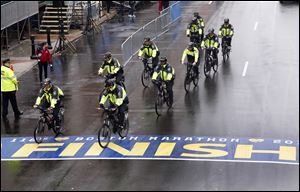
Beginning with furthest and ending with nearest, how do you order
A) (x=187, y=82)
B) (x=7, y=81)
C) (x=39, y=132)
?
(x=187, y=82)
(x=7, y=81)
(x=39, y=132)

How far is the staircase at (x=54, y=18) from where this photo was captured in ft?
117

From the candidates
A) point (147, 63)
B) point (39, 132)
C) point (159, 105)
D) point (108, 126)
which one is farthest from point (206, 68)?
point (39, 132)

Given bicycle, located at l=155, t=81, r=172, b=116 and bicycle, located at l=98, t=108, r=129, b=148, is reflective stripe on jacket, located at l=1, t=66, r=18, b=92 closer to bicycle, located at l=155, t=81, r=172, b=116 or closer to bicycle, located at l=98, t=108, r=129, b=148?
bicycle, located at l=98, t=108, r=129, b=148

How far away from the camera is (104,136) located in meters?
16.1

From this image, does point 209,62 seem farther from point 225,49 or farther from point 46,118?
point 46,118

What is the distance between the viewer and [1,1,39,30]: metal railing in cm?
3027

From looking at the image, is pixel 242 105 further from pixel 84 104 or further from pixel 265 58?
pixel 265 58

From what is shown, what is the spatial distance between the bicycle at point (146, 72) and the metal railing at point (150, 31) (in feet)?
11.4

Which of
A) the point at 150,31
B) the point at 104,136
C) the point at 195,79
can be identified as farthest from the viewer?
the point at 150,31

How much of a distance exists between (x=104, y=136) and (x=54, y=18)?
70.8 ft

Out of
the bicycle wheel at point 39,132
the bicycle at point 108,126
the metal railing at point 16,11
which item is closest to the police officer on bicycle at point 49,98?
the bicycle wheel at point 39,132

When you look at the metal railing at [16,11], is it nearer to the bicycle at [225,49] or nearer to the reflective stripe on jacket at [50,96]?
the bicycle at [225,49]

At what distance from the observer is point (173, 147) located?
627 inches

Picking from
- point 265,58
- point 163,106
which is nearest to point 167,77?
point 163,106
